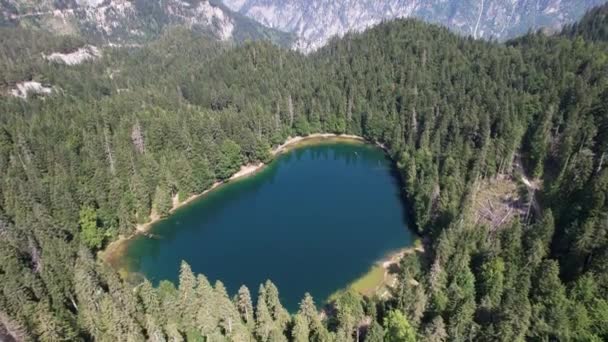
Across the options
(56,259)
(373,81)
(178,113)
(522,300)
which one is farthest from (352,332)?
(373,81)

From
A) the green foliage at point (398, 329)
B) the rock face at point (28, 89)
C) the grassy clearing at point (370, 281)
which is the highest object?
the rock face at point (28, 89)

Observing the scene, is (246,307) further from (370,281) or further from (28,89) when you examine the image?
(28,89)

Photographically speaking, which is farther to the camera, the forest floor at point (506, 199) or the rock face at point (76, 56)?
the rock face at point (76, 56)

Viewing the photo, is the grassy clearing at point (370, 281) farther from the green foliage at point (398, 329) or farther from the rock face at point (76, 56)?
the rock face at point (76, 56)

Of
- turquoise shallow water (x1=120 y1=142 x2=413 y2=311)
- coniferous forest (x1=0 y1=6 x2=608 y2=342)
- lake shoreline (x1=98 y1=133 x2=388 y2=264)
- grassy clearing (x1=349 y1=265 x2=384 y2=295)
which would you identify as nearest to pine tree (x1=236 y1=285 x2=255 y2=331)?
coniferous forest (x1=0 y1=6 x2=608 y2=342)

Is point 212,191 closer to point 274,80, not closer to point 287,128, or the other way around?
point 287,128

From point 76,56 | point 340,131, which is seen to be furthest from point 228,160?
point 76,56

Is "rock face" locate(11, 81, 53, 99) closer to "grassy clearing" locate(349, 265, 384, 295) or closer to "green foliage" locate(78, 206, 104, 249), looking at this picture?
"green foliage" locate(78, 206, 104, 249)

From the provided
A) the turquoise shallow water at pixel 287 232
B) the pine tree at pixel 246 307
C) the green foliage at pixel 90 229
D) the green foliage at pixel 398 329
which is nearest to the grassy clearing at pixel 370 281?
the turquoise shallow water at pixel 287 232
